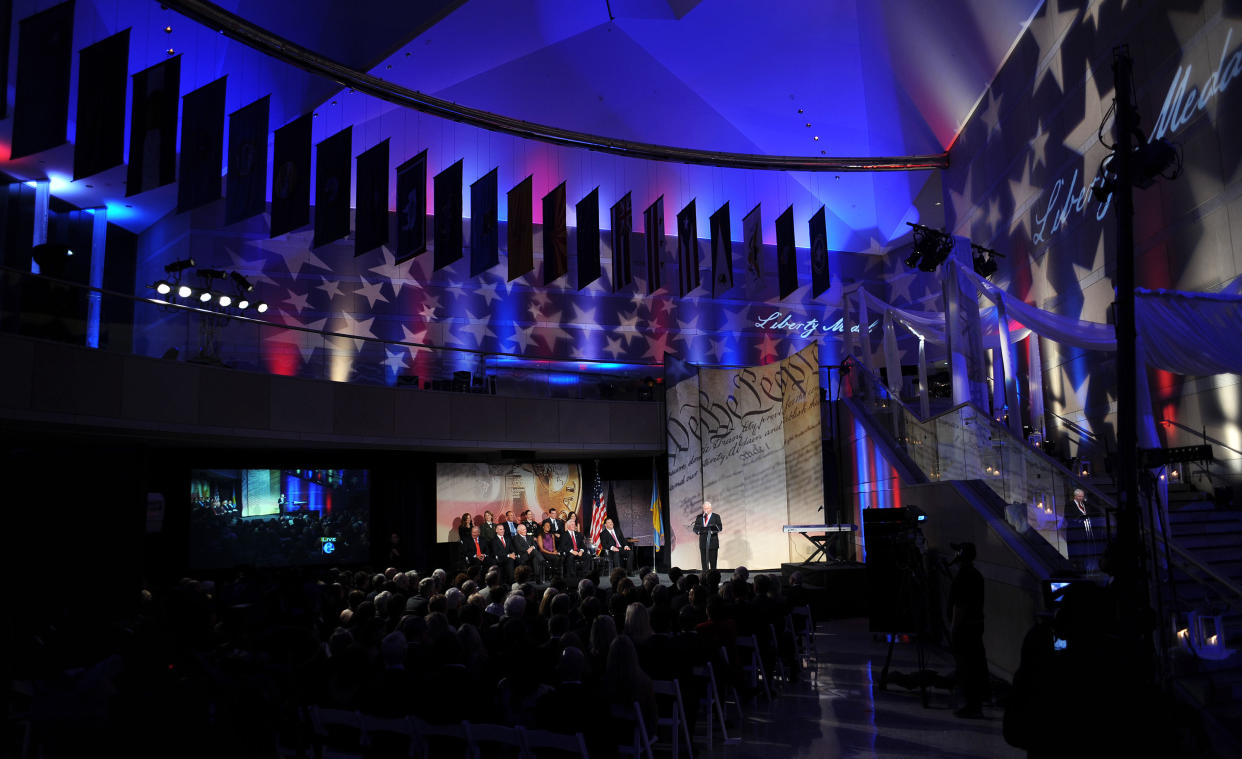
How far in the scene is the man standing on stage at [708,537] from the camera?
17297mm

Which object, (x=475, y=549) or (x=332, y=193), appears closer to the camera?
(x=332, y=193)

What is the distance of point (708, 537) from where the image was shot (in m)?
17.6

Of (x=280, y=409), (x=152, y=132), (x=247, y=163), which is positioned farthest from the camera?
(x=247, y=163)

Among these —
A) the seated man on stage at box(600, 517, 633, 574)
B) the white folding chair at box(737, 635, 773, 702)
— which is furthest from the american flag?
the white folding chair at box(737, 635, 773, 702)

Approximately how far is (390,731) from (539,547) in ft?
40.6

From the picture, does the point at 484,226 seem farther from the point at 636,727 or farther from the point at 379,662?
the point at 636,727

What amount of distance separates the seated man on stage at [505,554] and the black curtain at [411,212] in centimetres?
586

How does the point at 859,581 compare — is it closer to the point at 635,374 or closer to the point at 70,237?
the point at 635,374

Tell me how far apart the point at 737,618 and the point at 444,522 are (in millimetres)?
10975

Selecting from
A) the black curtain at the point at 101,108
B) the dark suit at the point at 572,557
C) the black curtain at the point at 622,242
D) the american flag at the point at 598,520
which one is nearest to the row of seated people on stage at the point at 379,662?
the black curtain at the point at 101,108

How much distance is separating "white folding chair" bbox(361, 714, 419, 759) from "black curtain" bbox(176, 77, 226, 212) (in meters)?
10.2

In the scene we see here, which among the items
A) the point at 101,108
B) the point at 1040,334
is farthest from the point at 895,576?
the point at 101,108

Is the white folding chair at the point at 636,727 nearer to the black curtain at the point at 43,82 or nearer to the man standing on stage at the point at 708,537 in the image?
the black curtain at the point at 43,82

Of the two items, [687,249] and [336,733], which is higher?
[687,249]
